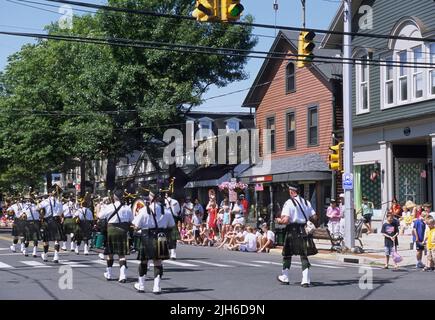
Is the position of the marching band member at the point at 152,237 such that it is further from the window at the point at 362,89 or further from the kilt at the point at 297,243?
the window at the point at 362,89

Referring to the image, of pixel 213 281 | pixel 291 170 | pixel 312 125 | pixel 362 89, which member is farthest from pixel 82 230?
pixel 312 125

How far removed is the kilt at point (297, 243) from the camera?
13828 mm

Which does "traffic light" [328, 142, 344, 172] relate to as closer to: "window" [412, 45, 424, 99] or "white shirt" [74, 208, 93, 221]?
"window" [412, 45, 424, 99]

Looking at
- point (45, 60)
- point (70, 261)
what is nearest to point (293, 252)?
point (70, 261)

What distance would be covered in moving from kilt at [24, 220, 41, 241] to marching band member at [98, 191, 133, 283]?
7.95m

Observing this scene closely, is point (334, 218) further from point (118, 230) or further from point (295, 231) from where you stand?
point (118, 230)

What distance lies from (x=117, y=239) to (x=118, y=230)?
192 millimetres

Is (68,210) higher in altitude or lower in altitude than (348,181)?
lower

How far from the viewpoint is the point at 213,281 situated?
14.8 m

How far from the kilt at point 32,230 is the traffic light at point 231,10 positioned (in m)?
10.9

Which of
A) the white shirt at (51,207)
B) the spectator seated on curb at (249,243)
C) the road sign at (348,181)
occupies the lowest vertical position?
the spectator seated on curb at (249,243)

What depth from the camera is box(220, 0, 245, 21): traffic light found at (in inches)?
557

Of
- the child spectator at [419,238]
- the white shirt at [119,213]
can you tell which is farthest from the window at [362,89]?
the white shirt at [119,213]

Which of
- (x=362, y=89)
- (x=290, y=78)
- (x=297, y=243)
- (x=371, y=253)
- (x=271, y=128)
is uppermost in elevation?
(x=290, y=78)
